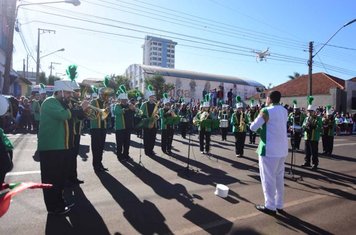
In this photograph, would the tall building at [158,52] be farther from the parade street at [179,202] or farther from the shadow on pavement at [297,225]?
the shadow on pavement at [297,225]

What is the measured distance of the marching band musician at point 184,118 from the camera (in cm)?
1889

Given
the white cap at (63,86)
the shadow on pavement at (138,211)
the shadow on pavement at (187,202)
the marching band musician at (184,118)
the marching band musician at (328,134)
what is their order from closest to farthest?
the shadow on pavement at (138,211) < the shadow on pavement at (187,202) < the white cap at (63,86) < the marching band musician at (328,134) < the marching band musician at (184,118)

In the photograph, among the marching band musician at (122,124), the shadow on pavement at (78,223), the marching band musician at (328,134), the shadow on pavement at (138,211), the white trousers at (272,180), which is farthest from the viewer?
the marching band musician at (328,134)

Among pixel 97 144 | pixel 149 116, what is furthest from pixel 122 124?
pixel 97 144

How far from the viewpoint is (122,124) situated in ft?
35.3

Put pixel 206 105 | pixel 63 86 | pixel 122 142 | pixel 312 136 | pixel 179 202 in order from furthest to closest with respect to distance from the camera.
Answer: pixel 206 105, pixel 312 136, pixel 122 142, pixel 179 202, pixel 63 86

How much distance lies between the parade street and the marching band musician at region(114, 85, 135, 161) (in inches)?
18.6

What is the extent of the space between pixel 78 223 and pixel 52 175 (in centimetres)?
92

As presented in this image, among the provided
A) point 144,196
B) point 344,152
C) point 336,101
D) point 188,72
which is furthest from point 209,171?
point 188,72

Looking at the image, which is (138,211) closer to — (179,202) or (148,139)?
(179,202)

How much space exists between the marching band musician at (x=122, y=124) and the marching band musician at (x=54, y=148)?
4847 mm

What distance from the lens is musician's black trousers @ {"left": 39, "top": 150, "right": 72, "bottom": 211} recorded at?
566cm

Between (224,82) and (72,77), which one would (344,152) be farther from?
(224,82)

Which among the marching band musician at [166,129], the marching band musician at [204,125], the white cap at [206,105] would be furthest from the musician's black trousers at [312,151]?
the marching band musician at [166,129]
